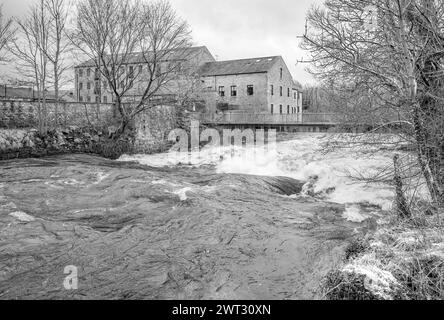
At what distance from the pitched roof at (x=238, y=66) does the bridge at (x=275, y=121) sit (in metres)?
9.37

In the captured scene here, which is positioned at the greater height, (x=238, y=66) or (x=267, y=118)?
(x=238, y=66)

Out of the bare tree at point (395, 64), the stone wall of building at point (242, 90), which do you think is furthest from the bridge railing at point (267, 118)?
the bare tree at point (395, 64)

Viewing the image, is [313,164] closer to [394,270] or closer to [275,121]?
[394,270]

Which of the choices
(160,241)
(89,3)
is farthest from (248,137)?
(160,241)

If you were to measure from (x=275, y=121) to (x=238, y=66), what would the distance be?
1408 centimetres

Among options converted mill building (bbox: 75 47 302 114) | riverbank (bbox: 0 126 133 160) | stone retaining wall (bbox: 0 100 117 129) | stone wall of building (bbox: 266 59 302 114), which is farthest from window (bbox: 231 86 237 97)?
riverbank (bbox: 0 126 133 160)

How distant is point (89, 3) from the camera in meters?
21.6

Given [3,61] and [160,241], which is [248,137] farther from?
[160,241]

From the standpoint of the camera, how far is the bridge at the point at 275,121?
29859 mm

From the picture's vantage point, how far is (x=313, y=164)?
1700cm

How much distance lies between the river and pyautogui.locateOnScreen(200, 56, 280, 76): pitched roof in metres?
31.4

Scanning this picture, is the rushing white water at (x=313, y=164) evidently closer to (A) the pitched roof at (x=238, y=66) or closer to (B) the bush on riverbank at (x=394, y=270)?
(B) the bush on riverbank at (x=394, y=270)

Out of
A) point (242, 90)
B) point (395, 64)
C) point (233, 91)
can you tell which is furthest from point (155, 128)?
point (233, 91)

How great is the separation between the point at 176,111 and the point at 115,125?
18.1 feet
